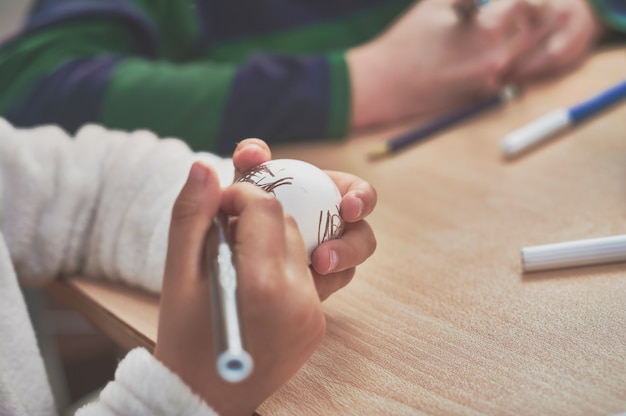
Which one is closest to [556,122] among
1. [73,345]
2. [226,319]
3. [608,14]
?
[608,14]

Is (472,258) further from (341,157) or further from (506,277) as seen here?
(341,157)

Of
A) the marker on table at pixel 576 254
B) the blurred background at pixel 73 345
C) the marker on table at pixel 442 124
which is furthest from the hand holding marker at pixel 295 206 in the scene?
the blurred background at pixel 73 345

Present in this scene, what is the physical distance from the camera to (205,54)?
765mm

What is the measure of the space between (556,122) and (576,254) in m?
0.23

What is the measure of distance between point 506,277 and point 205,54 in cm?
49

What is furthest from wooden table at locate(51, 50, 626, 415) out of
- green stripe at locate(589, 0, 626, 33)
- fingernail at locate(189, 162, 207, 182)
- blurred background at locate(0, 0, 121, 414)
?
blurred background at locate(0, 0, 121, 414)

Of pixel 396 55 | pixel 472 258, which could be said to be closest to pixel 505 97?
pixel 396 55

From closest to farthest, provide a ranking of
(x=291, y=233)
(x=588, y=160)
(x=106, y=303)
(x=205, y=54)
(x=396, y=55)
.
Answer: (x=291, y=233) → (x=106, y=303) → (x=588, y=160) → (x=396, y=55) → (x=205, y=54)

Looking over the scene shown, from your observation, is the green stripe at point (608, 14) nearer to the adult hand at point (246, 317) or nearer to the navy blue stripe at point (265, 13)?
the navy blue stripe at point (265, 13)

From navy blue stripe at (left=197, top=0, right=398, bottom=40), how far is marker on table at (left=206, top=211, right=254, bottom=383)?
518 mm

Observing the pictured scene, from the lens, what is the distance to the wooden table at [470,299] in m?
0.31

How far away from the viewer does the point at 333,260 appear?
0.35m

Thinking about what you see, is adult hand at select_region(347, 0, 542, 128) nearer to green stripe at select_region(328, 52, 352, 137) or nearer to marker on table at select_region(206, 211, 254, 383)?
green stripe at select_region(328, 52, 352, 137)

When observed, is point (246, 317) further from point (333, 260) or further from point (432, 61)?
point (432, 61)
